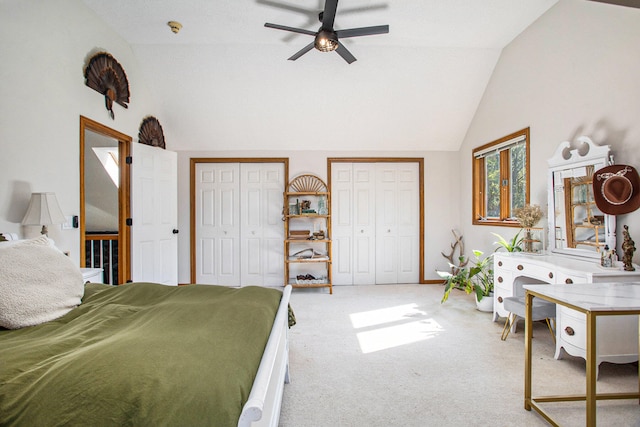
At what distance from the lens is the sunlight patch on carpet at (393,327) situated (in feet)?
9.32

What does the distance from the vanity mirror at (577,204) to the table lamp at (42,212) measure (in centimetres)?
420

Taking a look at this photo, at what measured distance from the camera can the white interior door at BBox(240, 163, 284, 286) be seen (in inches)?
200

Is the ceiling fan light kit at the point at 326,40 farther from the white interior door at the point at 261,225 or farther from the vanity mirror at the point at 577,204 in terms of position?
the white interior door at the point at 261,225

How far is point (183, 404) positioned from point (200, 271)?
4457mm

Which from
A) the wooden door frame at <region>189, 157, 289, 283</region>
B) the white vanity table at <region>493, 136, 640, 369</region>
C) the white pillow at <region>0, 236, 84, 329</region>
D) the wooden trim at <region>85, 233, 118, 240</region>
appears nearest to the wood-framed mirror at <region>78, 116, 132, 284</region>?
the wooden trim at <region>85, 233, 118, 240</region>

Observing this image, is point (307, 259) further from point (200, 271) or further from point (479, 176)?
point (479, 176)

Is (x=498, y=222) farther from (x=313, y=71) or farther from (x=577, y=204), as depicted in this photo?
(x=313, y=71)

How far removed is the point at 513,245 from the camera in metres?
3.45

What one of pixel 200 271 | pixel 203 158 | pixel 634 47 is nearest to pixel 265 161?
pixel 203 158

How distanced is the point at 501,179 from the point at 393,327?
95.2 inches

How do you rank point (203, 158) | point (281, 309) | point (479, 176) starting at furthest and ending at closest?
point (203, 158), point (479, 176), point (281, 309)

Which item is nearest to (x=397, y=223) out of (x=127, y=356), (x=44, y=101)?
(x=44, y=101)

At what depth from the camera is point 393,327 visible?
322 centimetres

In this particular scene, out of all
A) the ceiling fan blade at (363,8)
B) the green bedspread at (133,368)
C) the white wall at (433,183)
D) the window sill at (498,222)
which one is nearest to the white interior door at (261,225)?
the white wall at (433,183)
